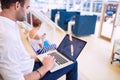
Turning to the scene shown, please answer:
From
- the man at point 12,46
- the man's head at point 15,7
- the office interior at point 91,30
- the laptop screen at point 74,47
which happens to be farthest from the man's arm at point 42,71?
the office interior at point 91,30

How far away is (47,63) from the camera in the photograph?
3.76ft

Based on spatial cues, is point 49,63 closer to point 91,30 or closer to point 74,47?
point 74,47

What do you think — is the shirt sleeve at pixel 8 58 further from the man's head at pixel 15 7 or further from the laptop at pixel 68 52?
the laptop at pixel 68 52

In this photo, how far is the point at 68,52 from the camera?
1334 millimetres

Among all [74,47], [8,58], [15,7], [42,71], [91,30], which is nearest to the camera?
[8,58]

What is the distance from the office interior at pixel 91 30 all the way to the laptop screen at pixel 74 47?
14.6 inches

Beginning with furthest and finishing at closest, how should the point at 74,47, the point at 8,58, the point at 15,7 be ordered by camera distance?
the point at 74,47, the point at 15,7, the point at 8,58

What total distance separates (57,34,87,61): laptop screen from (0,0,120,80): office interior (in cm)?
37

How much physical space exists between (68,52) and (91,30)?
394cm

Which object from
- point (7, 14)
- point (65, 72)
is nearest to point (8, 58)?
point (7, 14)

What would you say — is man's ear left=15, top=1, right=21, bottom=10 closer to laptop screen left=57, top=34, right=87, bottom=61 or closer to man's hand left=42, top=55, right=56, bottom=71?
man's hand left=42, top=55, right=56, bottom=71

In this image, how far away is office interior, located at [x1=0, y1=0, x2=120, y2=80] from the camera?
2348mm

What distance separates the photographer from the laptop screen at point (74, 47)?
124 centimetres

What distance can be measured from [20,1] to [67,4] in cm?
732
